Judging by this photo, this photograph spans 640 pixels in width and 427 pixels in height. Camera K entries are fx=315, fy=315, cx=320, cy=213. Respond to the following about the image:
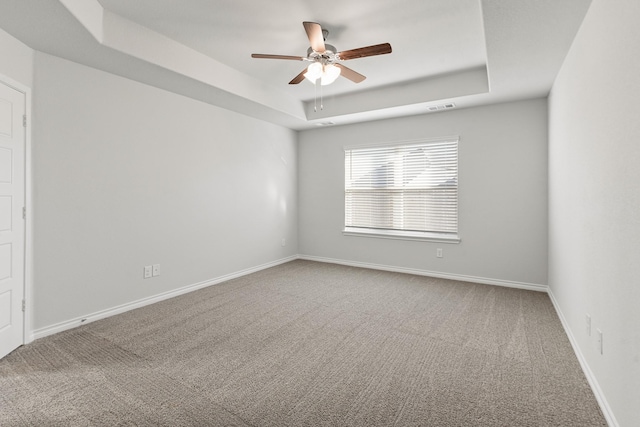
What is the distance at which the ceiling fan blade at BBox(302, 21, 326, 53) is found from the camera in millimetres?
2355

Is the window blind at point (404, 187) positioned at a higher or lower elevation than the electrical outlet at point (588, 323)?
higher

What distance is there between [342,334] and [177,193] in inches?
103

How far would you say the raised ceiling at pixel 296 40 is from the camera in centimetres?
230

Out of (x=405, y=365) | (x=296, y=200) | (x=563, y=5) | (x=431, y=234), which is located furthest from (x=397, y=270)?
(x=563, y=5)

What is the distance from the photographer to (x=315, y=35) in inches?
98.0

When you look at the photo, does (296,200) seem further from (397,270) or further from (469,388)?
(469,388)

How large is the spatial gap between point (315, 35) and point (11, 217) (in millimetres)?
2789

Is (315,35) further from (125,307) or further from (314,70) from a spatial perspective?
(125,307)

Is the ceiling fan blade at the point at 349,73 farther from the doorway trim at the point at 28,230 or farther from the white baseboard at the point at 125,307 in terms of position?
the white baseboard at the point at 125,307

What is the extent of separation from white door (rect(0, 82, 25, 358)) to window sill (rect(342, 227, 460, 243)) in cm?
419

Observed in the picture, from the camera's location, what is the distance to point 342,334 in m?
2.83

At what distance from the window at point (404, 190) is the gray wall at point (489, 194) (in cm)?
14

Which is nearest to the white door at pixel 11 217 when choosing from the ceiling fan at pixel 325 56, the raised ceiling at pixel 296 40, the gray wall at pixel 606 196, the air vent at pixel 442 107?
the raised ceiling at pixel 296 40

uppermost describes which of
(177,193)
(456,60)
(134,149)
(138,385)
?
(456,60)
